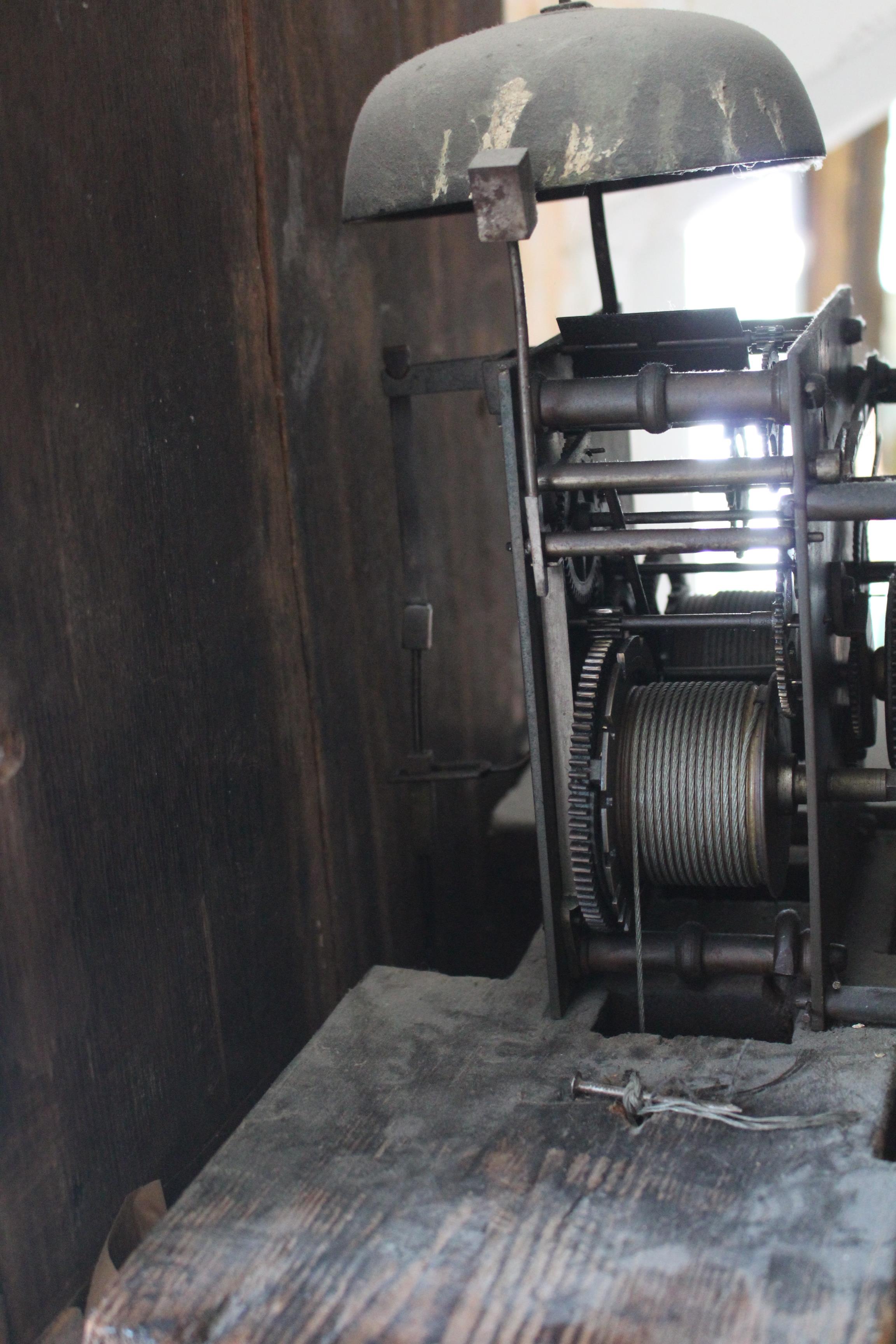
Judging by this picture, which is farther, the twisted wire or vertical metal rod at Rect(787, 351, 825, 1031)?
the twisted wire

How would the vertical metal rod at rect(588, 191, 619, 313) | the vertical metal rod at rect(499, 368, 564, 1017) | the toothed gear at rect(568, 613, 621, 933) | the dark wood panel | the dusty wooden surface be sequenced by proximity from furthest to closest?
the vertical metal rod at rect(588, 191, 619, 313), the dark wood panel, the toothed gear at rect(568, 613, 621, 933), the vertical metal rod at rect(499, 368, 564, 1017), the dusty wooden surface

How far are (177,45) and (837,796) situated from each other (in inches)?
62.5

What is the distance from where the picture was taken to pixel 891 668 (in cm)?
236

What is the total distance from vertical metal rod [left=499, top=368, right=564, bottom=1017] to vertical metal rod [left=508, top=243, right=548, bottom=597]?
0.02 metres

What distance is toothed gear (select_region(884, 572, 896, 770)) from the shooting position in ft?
7.72

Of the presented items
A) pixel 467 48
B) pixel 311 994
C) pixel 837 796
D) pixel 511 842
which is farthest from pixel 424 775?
pixel 467 48

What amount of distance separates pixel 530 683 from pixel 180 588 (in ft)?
1.92

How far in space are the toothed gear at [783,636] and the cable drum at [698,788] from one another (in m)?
0.04

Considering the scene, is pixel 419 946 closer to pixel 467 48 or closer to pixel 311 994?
pixel 311 994

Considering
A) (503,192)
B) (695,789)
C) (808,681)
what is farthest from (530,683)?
(503,192)

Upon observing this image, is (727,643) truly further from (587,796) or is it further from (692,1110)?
(692,1110)

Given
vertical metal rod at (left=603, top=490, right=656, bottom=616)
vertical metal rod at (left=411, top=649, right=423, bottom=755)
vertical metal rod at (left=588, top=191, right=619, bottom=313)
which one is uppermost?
vertical metal rod at (left=588, top=191, right=619, bottom=313)

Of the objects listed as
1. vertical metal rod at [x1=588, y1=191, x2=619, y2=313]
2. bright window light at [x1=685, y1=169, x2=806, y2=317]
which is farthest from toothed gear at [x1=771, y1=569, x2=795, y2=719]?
bright window light at [x1=685, y1=169, x2=806, y2=317]

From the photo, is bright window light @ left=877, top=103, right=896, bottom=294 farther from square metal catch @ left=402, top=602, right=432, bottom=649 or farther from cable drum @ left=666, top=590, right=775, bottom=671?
square metal catch @ left=402, top=602, right=432, bottom=649
